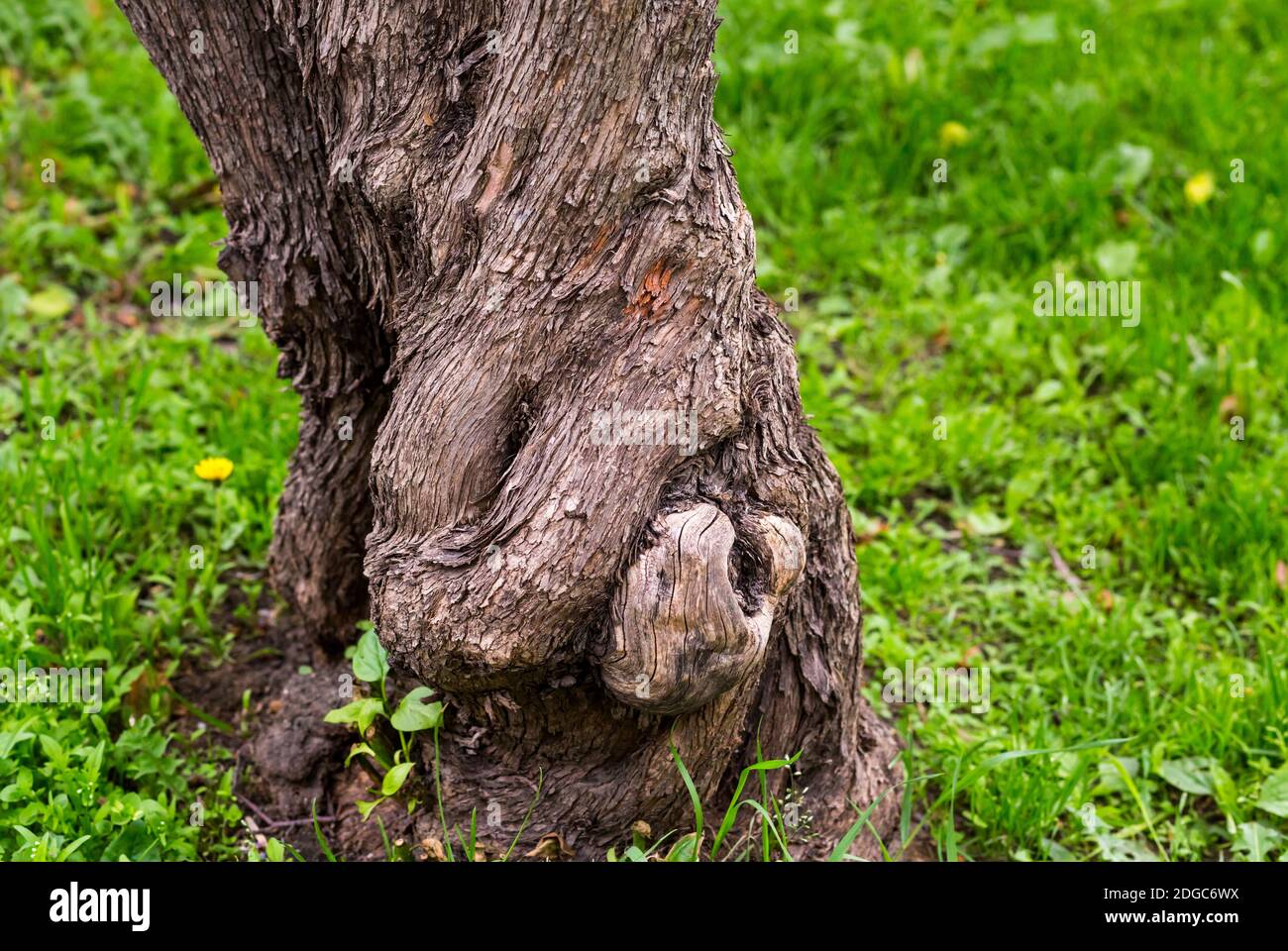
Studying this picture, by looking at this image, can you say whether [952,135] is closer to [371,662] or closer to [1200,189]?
[1200,189]

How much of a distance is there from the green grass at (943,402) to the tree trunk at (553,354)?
816 millimetres

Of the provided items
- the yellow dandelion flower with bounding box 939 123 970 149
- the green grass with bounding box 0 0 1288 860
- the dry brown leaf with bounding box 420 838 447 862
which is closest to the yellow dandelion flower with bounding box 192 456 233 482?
the green grass with bounding box 0 0 1288 860

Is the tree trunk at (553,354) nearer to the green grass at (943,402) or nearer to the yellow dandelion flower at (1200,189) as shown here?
the green grass at (943,402)

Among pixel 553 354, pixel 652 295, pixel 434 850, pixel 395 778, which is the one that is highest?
pixel 652 295

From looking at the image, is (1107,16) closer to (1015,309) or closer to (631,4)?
(1015,309)

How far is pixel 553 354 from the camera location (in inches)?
98.3

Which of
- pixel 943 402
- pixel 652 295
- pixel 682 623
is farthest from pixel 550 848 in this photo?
pixel 943 402

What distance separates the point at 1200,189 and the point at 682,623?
3.82 meters

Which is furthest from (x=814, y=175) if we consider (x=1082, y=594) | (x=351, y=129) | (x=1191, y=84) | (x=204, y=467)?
(x=351, y=129)

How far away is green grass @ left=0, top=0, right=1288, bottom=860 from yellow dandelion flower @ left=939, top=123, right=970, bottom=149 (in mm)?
45

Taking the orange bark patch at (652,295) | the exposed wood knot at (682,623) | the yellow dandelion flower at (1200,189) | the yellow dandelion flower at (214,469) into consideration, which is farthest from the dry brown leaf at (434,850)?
the yellow dandelion flower at (1200,189)

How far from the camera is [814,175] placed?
5555 millimetres

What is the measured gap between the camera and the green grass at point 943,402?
11.1 feet

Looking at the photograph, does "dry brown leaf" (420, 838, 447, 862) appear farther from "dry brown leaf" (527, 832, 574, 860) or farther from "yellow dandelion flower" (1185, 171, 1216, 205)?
"yellow dandelion flower" (1185, 171, 1216, 205)
